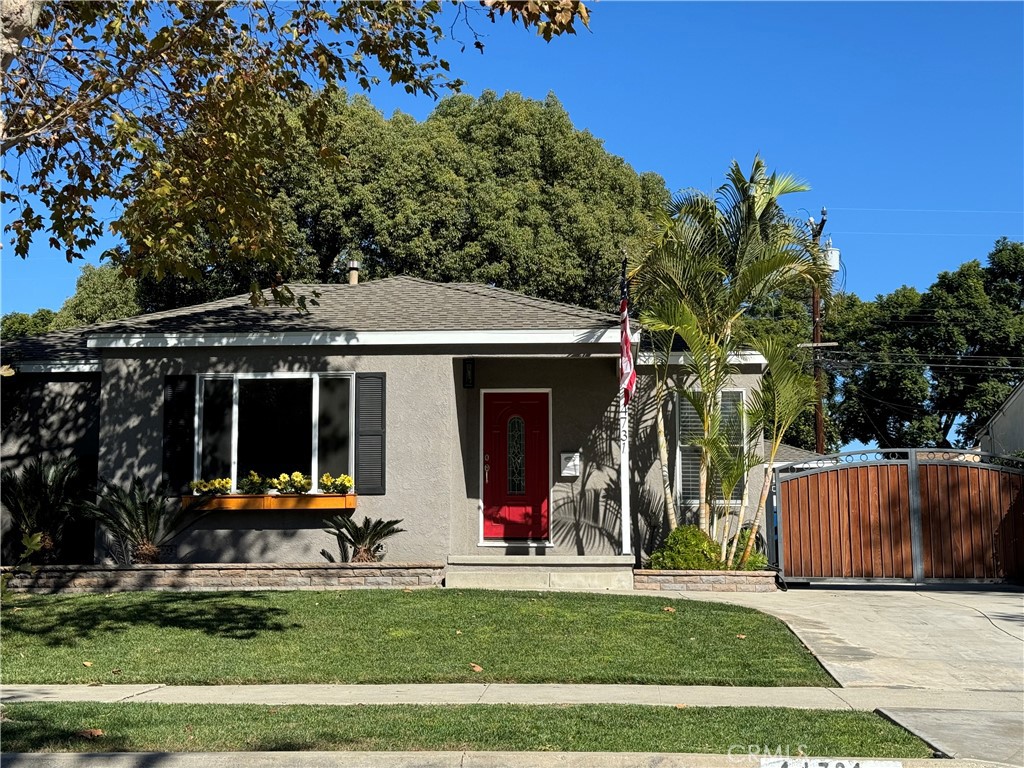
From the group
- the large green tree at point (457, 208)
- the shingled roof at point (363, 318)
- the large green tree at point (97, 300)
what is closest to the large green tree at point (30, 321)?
the large green tree at point (97, 300)

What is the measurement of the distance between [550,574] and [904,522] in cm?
473

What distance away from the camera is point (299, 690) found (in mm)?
8000

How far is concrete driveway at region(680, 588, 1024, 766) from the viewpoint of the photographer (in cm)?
657

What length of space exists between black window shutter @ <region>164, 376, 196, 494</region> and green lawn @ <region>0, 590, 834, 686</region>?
1859 millimetres

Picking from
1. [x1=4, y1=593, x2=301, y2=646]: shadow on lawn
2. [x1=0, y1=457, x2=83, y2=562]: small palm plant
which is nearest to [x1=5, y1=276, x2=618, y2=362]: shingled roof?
[x1=0, y1=457, x2=83, y2=562]: small palm plant

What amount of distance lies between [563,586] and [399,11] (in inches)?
278

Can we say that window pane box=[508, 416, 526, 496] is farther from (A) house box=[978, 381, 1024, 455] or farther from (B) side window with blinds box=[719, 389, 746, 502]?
(A) house box=[978, 381, 1024, 455]

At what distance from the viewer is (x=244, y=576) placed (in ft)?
40.6

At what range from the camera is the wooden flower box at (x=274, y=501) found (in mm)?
12859

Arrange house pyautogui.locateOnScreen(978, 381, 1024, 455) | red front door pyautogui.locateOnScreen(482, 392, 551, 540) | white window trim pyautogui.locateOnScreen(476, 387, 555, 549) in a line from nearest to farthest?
white window trim pyautogui.locateOnScreen(476, 387, 555, 549) < red front door pyautogui.locateOnScreen(482, 392, 551, 540) < house pyautogui.locateOnScreen(978, 381, 1024, 455)

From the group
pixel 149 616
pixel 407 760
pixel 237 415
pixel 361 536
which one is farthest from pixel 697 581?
pixel 407 760

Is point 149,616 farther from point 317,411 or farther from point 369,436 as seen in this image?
point 369,436

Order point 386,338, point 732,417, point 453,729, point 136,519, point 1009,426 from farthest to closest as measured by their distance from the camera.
A: point 1009,426
point 732,417
point 386,338
point 136,519
point 453,729

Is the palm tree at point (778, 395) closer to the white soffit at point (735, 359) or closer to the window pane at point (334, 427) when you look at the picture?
the white soffit at point (735, 359)
